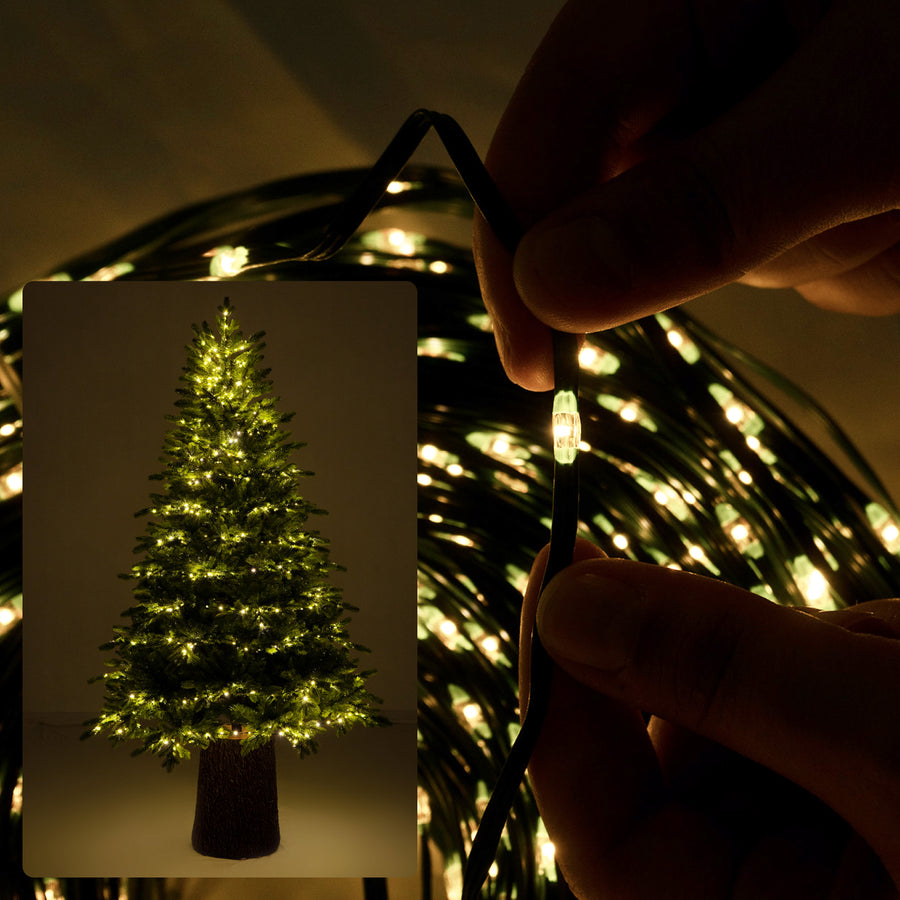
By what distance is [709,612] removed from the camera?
1.25ft

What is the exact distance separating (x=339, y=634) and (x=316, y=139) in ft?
1.38

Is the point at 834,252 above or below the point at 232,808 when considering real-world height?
above

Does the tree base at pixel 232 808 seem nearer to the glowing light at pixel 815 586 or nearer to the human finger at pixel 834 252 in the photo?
the glowing light at pixel 815 586

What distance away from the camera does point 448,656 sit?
60 cm

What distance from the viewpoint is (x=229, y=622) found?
616 millimetres

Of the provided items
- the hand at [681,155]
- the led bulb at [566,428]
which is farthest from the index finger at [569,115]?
the led bulb at [566,428]

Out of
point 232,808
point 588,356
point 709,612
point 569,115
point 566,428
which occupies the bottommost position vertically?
point 232,808

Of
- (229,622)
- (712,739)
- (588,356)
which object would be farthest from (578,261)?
(229,622)

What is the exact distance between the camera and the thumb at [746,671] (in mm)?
326

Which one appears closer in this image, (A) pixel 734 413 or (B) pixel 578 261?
(B) pixel 578 261

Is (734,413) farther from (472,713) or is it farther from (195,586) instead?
(195,586)

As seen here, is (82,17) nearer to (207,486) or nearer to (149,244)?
(149,244)

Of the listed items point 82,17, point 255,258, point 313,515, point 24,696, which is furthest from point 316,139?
point 24,696

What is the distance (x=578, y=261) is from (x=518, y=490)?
0.78ft
